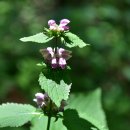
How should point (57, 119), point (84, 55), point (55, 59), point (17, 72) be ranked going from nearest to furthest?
1. point (55, 59)
2. point (57, 119)
3. point (17, 72)
4. point (84, 55)

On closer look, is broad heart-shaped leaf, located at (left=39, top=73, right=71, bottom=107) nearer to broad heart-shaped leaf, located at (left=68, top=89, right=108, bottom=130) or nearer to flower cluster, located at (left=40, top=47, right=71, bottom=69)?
flower cluster, located at (left=40, top=47, right=71, bottom=69)

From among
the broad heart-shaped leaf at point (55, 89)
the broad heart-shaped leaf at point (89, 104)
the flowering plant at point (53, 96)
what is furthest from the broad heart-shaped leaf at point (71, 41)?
the broad heart-shaped leaf at point (89, 104)

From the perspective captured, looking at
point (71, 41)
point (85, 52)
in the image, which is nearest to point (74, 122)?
point (71, 41)

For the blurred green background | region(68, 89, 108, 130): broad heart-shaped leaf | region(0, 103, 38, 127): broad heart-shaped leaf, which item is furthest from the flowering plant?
the blurred green background

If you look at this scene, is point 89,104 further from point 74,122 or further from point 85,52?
point 85,52

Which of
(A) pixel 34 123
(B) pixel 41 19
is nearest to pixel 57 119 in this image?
(A) pixel 34 123

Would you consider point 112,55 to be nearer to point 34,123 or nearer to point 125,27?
point 125,27

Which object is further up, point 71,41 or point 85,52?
point 85,52
